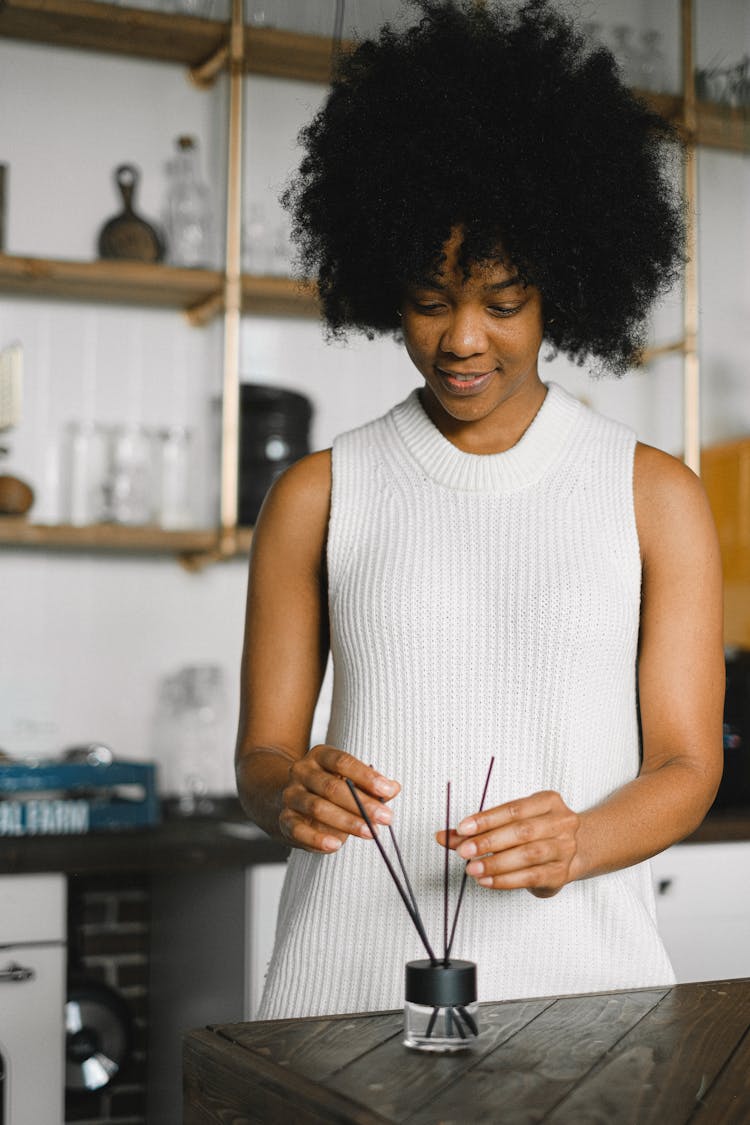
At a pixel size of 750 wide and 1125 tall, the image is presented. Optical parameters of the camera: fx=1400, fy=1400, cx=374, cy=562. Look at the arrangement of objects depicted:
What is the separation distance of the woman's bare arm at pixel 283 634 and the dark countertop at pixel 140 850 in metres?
1.14

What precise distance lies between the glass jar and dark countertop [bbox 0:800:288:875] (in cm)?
154

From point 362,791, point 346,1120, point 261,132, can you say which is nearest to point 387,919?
point 362,791

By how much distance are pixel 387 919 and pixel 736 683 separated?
1.97m

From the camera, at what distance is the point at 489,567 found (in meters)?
1.43

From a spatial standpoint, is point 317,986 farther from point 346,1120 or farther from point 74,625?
point 74,625

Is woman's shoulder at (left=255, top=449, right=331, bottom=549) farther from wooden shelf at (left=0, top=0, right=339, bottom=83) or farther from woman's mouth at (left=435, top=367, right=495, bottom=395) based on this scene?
wooden shelf at (left=0, top=0, right=339, bottom=83)

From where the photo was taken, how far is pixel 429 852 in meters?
1.39

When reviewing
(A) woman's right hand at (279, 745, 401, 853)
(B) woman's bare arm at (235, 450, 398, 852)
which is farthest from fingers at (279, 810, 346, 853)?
(B) woman's bare arm at (235, 450, 398, 852)

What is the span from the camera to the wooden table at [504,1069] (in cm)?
89

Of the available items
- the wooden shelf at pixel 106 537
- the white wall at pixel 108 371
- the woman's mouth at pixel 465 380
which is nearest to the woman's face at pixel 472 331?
the woman's mouth at pixel 465 380

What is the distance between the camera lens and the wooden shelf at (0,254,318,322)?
3.04 m

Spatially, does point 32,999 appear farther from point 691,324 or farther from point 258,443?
point 691,324

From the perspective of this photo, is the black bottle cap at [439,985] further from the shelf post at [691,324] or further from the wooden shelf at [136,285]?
the shelf post at [691,324]

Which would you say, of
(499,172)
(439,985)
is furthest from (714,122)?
(439,985)
